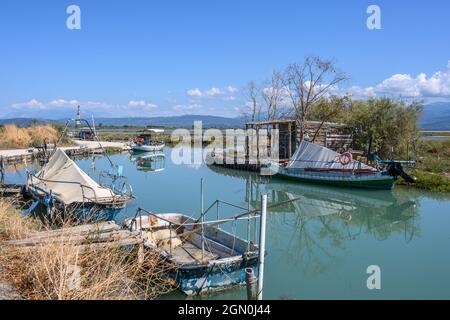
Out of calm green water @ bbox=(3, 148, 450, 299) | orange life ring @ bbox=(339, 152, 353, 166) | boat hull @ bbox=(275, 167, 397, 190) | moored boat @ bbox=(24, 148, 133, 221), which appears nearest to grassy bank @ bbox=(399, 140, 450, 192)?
calm green water @ bbox=(3, 148, 450, 299)

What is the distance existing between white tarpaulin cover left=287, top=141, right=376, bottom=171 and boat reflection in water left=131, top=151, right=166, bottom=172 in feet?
39.5

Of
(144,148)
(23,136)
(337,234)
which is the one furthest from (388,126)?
(23,136)

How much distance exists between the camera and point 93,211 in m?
12.3

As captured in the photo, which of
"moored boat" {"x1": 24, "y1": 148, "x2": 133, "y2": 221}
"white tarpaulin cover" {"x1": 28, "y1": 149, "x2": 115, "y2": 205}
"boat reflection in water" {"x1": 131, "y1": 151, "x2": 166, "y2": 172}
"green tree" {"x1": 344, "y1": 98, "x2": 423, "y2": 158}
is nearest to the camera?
"moored boat" {"x1": 24, "y1": 148, "x2": 133, "y2": 221}

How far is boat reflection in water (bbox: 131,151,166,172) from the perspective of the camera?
33.9m

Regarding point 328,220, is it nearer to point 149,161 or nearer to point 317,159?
point 317,159

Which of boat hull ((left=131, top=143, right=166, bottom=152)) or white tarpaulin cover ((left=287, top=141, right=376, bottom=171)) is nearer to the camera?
white tarpaulin cover ((left=287, top=141, right=376, bottom=171))

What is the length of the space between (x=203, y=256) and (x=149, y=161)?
103 ft

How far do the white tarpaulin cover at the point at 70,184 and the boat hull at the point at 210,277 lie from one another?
543 centimetres

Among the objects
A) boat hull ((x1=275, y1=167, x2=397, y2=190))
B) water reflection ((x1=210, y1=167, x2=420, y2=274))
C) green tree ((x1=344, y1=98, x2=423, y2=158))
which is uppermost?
green tree ((x1=344, y1=98, x2=423, y2=158))

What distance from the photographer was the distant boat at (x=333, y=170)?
21.7 metres

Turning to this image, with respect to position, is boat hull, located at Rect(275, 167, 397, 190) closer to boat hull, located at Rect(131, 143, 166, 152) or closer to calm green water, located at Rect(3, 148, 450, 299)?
calm green water, located at Rect(3, 148, 450, 299)
